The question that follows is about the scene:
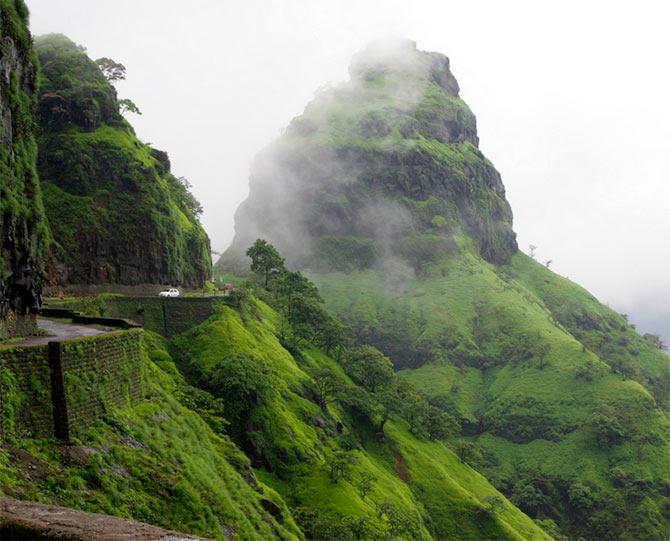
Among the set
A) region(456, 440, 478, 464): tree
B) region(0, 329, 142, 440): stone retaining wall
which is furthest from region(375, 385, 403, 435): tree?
region(0, 329, 142, 440): stone retaining wall

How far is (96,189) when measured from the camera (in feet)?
249

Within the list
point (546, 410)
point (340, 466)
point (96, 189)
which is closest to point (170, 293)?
point (96, 189)

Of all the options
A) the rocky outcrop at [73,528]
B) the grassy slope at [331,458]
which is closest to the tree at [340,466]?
the grassy slope at [331,458]

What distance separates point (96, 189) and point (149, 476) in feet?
194

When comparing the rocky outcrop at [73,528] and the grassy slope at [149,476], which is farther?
the grassy slope at [149,476]

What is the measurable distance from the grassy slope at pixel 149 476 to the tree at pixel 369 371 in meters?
66.0

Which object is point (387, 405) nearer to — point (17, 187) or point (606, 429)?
point (17, 187)

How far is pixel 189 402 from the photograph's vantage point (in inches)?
1786

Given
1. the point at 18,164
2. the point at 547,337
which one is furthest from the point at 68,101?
the point at 547,337

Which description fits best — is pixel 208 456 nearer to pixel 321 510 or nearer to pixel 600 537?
pixel 321 510

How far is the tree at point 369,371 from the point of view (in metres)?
103

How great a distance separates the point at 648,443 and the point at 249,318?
371 feet

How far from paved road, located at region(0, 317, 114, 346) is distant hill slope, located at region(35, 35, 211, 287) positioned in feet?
102

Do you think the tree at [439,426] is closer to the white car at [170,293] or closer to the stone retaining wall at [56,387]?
the white car at [170,293]
